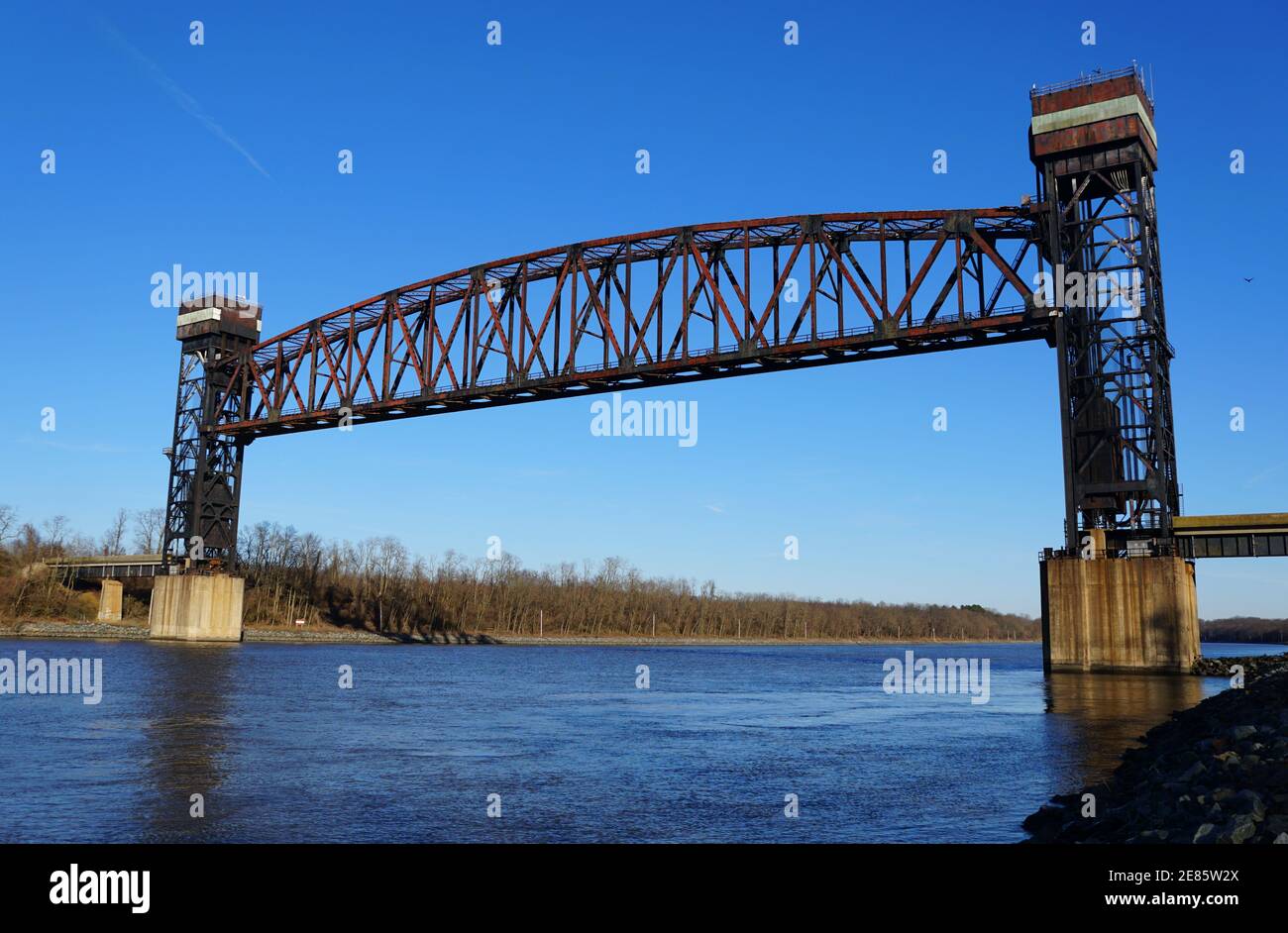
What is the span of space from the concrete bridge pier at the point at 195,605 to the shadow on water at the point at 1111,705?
71222mm

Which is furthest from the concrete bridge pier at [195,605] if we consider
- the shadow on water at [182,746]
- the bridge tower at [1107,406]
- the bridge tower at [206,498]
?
the bridge tower at [1107,406]

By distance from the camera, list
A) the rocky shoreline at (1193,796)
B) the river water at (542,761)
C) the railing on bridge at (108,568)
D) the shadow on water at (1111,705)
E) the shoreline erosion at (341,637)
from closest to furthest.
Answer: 1. the rocky shoreline at (1193,796)
2. the river water at (542,761)
3. the shadow on water at (1111,705)
4. the shoreline erosion at (341,637)
5. the railing on bridge at (108,568)

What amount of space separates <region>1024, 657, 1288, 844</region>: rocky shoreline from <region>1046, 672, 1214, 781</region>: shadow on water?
242cm

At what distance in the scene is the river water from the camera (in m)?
16.6

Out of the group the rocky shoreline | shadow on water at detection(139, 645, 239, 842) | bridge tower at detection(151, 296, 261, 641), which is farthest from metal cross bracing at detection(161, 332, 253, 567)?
the rocky shoreline

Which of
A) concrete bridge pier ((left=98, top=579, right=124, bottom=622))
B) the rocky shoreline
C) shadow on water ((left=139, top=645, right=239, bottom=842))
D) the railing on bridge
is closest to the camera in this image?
the rocky shoreline

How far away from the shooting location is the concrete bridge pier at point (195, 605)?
9462cm

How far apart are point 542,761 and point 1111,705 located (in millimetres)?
22829

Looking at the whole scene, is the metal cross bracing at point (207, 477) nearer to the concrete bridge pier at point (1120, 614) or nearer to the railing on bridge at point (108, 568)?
the railing on bridge at point (108, 568)

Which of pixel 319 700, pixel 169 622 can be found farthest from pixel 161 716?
pixel 169 622

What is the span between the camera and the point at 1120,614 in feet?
176

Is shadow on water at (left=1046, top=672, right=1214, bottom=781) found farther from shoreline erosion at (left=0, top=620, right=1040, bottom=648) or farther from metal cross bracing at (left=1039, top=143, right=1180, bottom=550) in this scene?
shoreline erosion at (left=0, top=620, right=1040, bottom=648)
